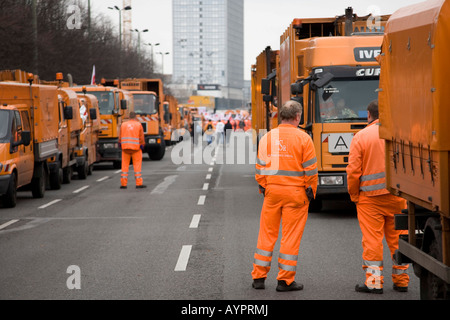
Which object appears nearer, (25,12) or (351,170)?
(351,170)

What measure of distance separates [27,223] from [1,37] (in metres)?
22.3

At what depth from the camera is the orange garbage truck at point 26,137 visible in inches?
665

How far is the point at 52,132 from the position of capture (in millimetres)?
20922

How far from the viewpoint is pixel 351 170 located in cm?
820

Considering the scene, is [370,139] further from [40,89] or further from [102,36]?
[102,36]

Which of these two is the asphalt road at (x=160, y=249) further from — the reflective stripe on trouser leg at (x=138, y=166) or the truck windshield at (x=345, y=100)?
the truck windshield at (x=345, y=100)

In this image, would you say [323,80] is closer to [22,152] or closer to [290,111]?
[290,111]

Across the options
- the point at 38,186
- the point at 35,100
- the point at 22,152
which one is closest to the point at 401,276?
the point at 22,152

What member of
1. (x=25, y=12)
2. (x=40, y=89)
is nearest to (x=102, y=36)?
(x=25, y=12)

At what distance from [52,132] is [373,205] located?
14128mm

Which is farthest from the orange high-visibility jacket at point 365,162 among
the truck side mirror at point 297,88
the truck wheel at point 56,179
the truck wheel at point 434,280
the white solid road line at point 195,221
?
the truck wheel at point 56,179

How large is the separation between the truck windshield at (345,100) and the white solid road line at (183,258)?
172 inches

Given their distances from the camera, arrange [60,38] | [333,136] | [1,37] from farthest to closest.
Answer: [60,38] → [1,37] → [333,136]
